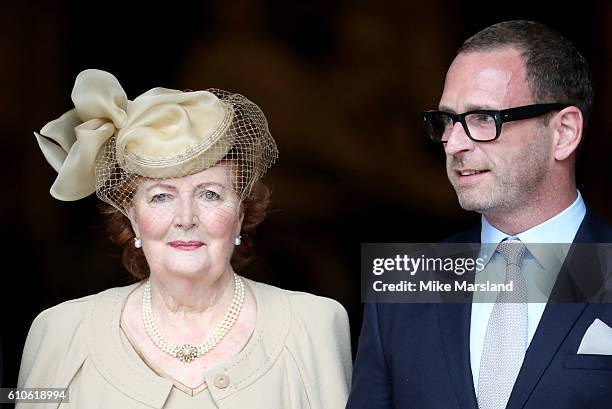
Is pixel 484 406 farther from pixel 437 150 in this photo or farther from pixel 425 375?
pixel 437 150

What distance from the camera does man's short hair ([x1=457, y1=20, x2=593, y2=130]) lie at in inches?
137

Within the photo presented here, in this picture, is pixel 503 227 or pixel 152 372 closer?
pixel 503 227

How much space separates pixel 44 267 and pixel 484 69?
9.08ft

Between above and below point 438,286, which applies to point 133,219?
above

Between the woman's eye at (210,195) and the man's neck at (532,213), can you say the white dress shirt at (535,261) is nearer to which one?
the man's neck at (532,213)

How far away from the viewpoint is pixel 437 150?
5.68 meters

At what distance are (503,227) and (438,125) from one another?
0.33m

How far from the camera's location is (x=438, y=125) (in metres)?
3.52

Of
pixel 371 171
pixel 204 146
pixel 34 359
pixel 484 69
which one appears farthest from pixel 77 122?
pixel 371 171

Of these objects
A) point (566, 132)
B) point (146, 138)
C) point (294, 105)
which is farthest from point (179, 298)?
point (294, 105)

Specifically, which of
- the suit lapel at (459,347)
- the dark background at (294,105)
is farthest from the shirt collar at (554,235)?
the dark background at (294,105)

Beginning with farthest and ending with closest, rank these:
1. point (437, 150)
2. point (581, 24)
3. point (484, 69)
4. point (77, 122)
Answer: point (437, 150), point (581, 24), point (77, 122), point (484, 69)

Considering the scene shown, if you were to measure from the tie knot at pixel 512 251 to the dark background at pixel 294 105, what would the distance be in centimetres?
202

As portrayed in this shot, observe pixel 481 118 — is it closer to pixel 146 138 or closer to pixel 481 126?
pixel 481 126
